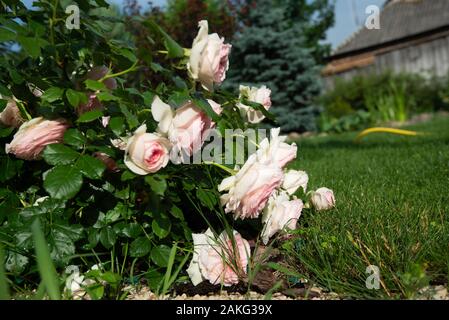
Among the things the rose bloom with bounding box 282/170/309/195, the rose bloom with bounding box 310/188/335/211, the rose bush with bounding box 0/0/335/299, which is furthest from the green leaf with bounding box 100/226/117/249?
the rose bloom with bounding box 310/188/335/211

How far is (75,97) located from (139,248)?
0.45 meters

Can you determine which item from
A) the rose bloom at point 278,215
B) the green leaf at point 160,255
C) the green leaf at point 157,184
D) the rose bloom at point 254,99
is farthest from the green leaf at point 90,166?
the rose bloom at point 254,99

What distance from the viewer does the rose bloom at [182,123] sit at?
1305 mm

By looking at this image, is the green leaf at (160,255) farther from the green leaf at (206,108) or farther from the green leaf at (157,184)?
the green leaf at (206,108)

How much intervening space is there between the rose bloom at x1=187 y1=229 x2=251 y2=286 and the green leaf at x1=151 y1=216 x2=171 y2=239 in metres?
0.11

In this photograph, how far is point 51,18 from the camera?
56.3 inches

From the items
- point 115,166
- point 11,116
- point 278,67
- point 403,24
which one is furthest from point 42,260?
point 403,24

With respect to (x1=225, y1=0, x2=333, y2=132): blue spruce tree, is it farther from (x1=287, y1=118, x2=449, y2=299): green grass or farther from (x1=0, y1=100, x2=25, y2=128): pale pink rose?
(x1=0, y1=100, x2=25, y2=128): pale pink rose

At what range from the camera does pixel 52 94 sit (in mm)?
1351

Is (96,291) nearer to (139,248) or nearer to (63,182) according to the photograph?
(139,248)

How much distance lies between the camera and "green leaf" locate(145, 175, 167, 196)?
117 centimetres

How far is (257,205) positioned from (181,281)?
0.34m
